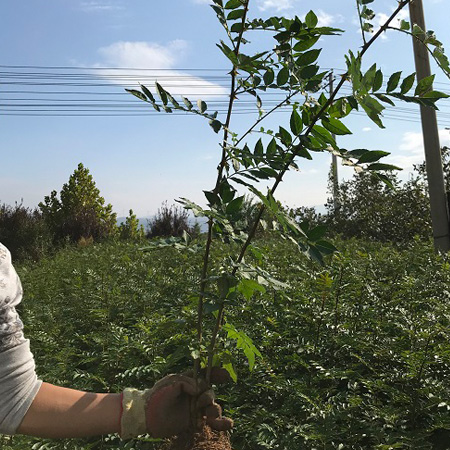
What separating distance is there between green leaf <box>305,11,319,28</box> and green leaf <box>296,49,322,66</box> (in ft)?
0.31

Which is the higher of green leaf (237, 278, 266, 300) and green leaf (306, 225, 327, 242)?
green leaf (306, 225, 327, 242)

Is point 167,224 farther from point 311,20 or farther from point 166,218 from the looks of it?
point 311,20

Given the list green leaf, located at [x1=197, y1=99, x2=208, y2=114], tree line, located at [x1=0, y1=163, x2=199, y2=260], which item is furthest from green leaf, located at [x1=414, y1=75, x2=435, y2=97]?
tree line, located at [x1=0, y1=163, x2=199, y2=260]

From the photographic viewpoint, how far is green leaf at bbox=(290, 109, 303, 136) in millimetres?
1884

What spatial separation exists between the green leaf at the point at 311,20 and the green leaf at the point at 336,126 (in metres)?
0.35

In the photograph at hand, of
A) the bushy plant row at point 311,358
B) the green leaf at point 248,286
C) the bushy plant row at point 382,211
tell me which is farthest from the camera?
the bushy plant row at point 382,211

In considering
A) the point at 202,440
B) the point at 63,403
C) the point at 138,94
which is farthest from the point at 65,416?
the point at 138,94

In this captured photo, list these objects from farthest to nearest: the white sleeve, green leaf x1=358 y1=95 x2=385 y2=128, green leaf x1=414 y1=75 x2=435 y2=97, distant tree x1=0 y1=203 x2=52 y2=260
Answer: distant tree x1=0 y1=203 x2=52 y2=260 < the white sleeve < green leaf x1=414 y1=75 x2=435 y2=97 < green leaf x1=358 y1=95 x2=385 y2=128

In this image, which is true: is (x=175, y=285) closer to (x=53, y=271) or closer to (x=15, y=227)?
(x=53, y=271)

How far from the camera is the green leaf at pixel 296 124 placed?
188cm

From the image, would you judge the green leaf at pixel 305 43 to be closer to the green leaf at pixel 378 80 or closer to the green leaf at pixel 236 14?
the green leaf at pixel 236 14

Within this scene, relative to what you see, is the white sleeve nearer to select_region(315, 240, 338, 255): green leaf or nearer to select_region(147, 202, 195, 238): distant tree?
select_region(315, 240, 338, 255): green leaf

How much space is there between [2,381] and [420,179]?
11940 millimetres

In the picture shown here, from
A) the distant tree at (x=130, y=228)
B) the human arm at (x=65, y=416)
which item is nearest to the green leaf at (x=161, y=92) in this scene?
the human arm at (x=65, y=416)
